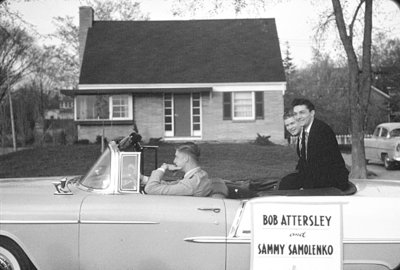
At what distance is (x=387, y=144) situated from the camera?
12492 millimetres

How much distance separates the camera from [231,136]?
18031 millimetres

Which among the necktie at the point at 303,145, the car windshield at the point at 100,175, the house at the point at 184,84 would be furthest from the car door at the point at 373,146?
the car windshield at the point at 100,175

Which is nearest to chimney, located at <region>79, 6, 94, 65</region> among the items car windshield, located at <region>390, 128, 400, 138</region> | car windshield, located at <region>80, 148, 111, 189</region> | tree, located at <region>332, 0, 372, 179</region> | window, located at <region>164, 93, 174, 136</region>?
window, located at <region>164, 93, 174, 136</region>

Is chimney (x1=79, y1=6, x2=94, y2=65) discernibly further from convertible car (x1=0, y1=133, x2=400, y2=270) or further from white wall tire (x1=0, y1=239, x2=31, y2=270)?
white wall tire (x1=0, y1=239, x2=31, y2=270)

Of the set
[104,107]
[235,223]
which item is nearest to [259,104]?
[104,107]

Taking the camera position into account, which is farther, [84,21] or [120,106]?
[84,21]

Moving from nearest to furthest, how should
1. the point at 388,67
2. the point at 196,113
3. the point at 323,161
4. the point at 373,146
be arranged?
the point at 323,161 → the point at 388,67 → the point at 373,146 → the point at 196,113

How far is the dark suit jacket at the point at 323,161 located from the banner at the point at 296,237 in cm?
44

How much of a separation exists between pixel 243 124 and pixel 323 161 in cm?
1457

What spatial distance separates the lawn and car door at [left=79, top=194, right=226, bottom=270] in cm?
712

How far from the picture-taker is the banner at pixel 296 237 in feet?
10.5

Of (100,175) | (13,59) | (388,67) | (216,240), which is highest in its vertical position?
(13,59)

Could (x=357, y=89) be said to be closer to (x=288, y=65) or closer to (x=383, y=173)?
(x=383, y=173)

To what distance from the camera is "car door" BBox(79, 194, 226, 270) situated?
329 cm
